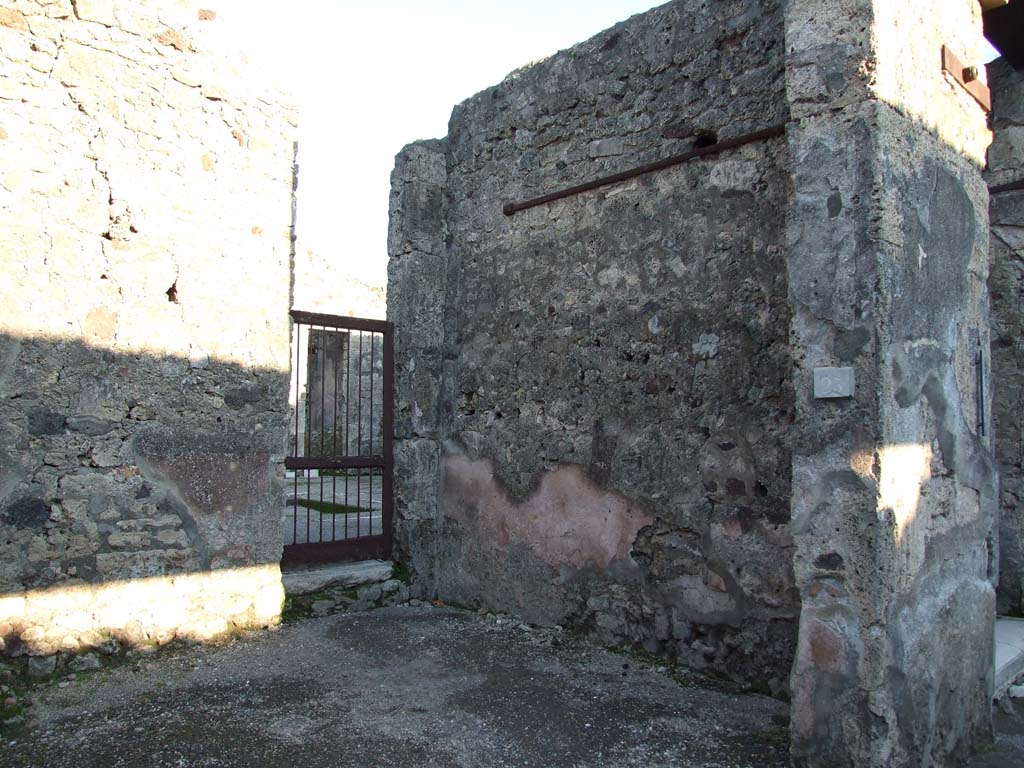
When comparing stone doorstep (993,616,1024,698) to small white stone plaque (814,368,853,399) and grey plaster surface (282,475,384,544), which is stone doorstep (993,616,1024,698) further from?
grey plaster surface (282,475,384,544)

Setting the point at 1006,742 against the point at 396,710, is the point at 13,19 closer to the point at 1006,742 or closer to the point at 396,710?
the point at 396,710

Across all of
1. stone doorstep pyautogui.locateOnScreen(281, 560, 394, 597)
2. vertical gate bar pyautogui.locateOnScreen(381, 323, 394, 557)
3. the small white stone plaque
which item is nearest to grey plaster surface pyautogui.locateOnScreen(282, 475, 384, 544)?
vertical gate bar pyautogui.locateOnScreen(381, 323, 394, 557)

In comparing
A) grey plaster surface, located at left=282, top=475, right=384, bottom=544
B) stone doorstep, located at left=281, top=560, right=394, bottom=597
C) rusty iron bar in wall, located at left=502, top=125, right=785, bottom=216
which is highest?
rusty iron bar in wall, located at left=502, top=125, right=785, bottom=216

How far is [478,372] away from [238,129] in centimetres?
199

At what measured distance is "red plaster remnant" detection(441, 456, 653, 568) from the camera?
4.09 metres

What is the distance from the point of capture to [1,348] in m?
3.62

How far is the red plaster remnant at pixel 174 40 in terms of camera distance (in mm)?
4192

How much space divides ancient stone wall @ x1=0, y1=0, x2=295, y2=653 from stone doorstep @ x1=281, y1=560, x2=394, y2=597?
0.69 ft

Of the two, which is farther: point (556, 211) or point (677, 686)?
point (556, 211)

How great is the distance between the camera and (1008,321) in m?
4.49

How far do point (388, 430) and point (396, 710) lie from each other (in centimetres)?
231

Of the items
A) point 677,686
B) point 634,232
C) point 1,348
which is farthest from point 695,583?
point 1,348

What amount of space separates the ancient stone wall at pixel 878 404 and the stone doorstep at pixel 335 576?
2.96 metres

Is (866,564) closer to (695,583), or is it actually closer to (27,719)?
(695,583)
